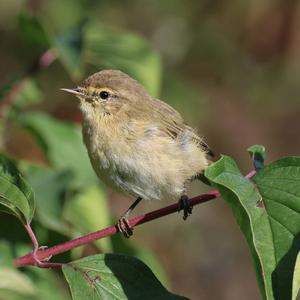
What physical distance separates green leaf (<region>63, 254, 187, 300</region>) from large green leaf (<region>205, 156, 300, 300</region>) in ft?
1.31

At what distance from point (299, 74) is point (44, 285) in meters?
5.15

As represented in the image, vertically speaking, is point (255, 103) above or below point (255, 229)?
above

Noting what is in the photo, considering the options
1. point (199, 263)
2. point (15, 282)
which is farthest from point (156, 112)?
point (199, 263)

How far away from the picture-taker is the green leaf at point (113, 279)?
8.86 feet

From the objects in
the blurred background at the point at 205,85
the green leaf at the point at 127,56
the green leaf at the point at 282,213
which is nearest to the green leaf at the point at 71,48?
the green leaf at the point at 127,56

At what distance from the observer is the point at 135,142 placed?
3865mm

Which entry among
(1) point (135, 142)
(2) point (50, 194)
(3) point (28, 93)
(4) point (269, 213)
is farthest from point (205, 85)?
(4) point (269, 213)

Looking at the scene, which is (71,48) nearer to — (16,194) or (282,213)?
(16,194)

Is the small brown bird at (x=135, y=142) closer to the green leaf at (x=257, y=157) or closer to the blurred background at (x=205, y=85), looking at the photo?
the green leaf at (x=257, y=157)

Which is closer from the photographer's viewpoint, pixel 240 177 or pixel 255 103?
pixel 240 177

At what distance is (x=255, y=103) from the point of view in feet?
26.9

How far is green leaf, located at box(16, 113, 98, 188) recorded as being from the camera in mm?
4418

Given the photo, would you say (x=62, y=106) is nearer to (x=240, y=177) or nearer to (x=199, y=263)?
(x=199, y=263)

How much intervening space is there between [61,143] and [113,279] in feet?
5.95
